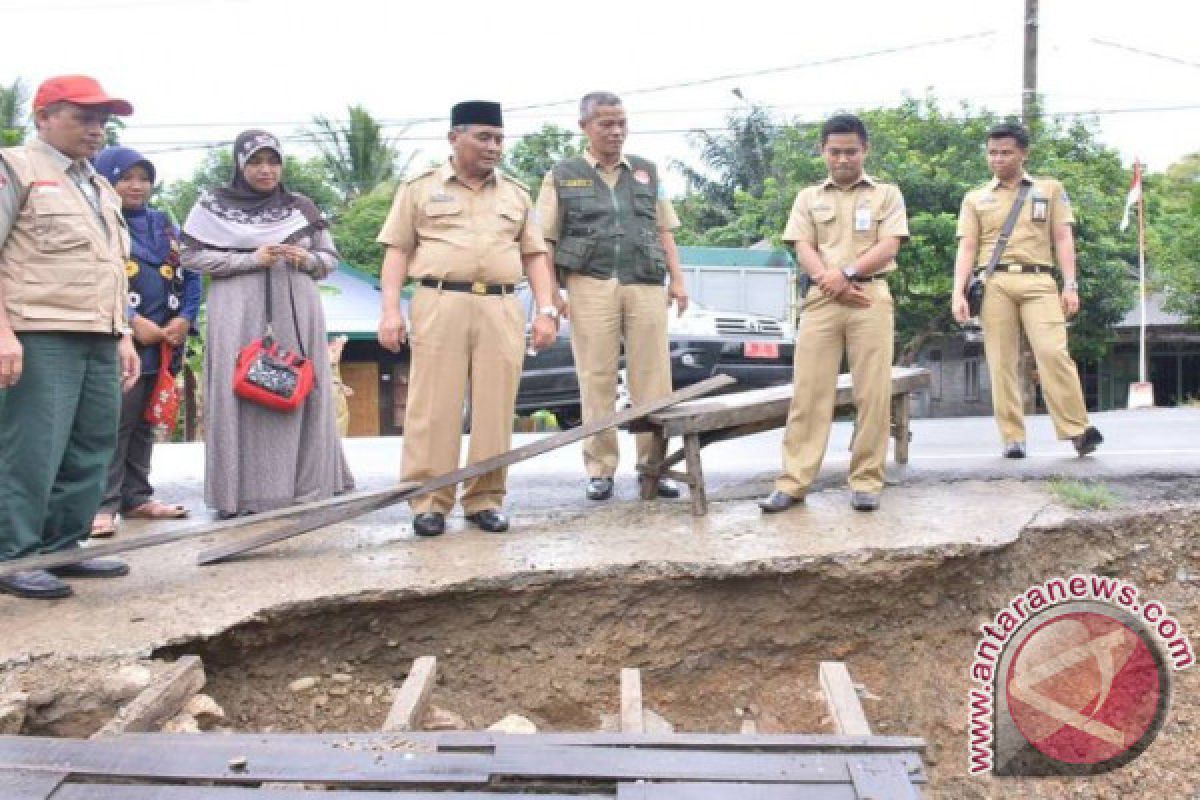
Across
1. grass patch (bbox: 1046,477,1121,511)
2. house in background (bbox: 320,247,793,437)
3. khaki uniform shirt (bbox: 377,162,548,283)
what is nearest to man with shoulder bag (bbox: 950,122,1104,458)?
grass patch (bbox: 1046,477,1121,511)

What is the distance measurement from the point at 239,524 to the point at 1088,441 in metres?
4.66

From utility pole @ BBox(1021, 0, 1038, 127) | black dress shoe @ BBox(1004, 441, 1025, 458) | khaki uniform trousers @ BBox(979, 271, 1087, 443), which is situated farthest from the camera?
utility pole @ BBox(1021, 0, 1038, 127)

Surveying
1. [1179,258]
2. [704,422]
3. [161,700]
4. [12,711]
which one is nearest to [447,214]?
[704,422]

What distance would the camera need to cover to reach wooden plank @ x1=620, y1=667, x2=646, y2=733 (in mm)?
3037

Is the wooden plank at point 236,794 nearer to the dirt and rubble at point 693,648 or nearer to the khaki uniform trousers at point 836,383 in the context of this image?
the dirt and rubble at point 693,648

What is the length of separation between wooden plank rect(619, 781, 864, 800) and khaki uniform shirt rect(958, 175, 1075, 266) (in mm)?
4176

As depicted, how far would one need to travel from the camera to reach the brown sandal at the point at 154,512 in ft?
17.5

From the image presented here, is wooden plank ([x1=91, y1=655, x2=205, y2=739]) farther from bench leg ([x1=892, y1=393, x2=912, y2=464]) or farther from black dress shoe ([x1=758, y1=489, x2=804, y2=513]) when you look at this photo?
bench leg ([x1=892, y1=393, x2=912, y2=464])

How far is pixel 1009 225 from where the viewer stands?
5.99 meters

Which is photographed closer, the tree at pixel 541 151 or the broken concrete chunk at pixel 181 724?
the broken concrete chunk at pixel 181 724

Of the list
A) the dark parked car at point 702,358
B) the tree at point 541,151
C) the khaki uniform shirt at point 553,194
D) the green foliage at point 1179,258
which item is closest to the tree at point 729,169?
the tree at point 541,151

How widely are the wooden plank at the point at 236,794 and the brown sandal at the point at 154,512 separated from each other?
2.87 metres

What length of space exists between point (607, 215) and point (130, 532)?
106 inches

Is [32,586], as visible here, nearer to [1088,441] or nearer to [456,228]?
[456,228]
